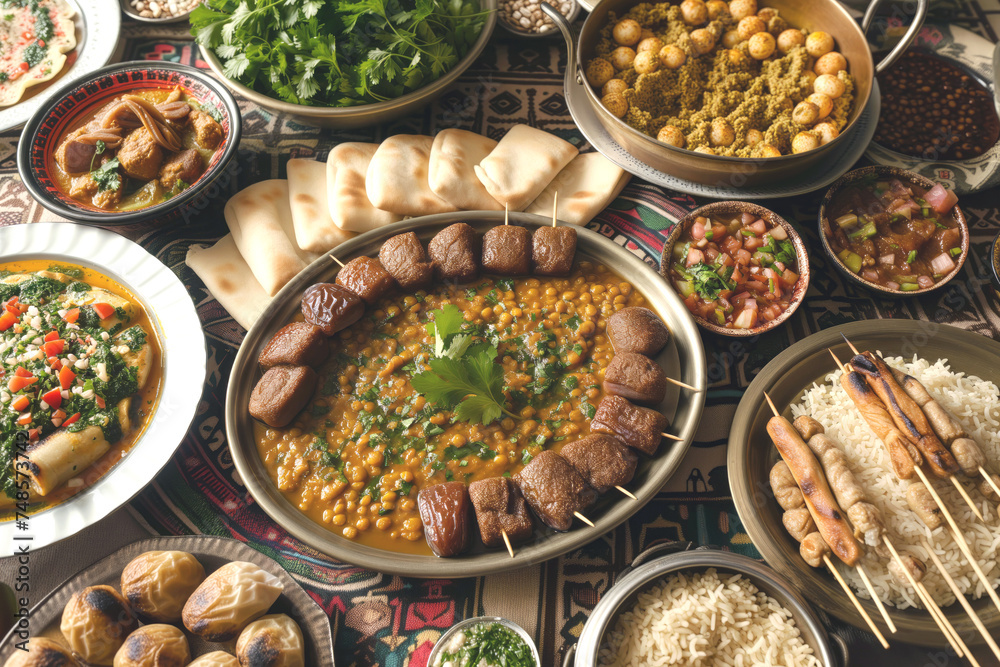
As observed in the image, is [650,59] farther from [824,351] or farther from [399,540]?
[399,540]

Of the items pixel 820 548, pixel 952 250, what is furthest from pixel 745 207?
pixel 820 548

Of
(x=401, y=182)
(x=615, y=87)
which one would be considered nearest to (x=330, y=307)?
(x=401, y=182)

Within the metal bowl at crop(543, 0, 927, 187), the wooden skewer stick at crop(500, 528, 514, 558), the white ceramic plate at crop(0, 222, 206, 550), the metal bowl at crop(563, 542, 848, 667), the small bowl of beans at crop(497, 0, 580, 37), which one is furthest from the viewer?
the small bowl of beans at crop(497, 0, 580, 37)

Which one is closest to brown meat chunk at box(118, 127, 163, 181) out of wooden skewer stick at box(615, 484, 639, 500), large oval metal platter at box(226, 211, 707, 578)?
large oval metal platter at box(226, 211, 707, 578)

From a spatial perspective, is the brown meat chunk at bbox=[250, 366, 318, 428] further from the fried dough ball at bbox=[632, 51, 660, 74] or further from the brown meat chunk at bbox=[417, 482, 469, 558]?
the fried dough ball at bbox=[632, 51, 660, 74]

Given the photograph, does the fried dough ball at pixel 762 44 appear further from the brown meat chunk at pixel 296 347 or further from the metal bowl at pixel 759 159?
the brown meat chunk at pixel 296 347
